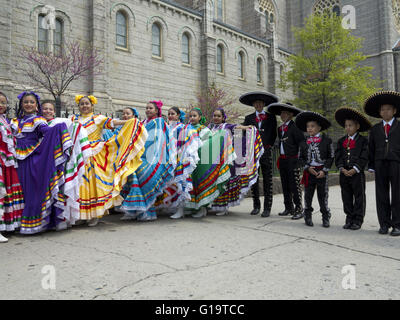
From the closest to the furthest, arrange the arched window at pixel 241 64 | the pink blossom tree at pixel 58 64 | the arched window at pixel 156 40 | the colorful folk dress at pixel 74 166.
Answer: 1. the colorful folk dress at pixel 74 166
2. the pink blossom tree at pixel 58 64
3. the arched window at pixel 156 40
4. the arched window at pixel 241 64

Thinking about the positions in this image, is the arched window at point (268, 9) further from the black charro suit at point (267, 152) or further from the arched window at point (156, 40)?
the black charro suit at point (267, 152)

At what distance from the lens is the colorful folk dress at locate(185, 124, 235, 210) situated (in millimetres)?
6066

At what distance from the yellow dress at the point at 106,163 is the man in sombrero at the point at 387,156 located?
12.0 feet

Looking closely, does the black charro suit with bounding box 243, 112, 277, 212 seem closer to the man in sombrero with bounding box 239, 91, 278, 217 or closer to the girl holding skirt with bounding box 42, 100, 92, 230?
the man in sombrero with bounding box 239, 91, 278, 217

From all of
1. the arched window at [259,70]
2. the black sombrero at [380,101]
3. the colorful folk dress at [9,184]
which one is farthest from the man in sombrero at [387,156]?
the arched window at [259,70]

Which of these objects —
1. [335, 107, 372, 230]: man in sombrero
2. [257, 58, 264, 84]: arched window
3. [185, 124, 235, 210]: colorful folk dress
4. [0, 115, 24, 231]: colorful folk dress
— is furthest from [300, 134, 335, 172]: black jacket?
[257, 58, 264, 84]: arched window

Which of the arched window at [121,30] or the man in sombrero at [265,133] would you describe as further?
the arched window at [121,30]

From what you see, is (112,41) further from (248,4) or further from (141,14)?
(248,4)

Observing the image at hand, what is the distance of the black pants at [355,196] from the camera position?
5.23 meters

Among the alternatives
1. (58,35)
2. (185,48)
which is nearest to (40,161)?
(58,35)

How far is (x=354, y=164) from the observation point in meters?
5.20

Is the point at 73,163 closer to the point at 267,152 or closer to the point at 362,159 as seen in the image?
the point at 267,152

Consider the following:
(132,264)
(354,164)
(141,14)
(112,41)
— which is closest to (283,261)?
(132,264)

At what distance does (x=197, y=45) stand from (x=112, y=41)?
706 cm
